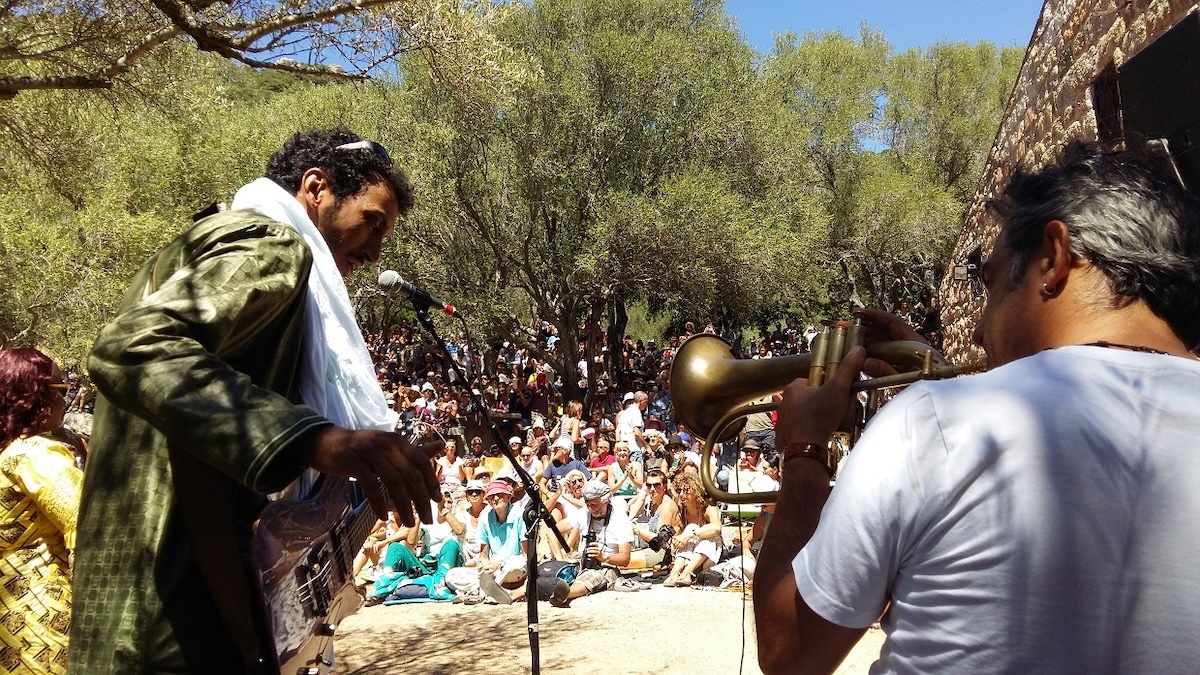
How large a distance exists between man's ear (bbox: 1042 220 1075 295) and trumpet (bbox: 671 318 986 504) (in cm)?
39

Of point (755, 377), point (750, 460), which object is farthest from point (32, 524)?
point (750, 460)

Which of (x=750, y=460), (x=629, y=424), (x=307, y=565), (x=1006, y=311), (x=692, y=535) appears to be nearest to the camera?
(x=1006, y=311)

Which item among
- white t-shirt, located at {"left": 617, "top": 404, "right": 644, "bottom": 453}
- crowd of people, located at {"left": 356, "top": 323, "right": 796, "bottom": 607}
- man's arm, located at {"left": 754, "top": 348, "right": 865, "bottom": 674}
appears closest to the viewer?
man's arm, located at {"left": 754, "top": 348, "right": 865, "bottom": 674}

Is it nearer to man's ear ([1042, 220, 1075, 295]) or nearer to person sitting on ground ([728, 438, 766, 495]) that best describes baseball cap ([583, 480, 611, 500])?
person sitting on ground ([728, 438, 766, 495])

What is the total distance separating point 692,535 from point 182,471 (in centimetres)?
758

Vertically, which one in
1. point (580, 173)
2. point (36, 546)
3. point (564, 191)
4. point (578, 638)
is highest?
point (580, 173)

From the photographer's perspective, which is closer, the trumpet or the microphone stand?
the trumpet

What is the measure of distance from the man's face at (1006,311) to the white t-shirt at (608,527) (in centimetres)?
768

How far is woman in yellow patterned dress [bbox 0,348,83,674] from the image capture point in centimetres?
264

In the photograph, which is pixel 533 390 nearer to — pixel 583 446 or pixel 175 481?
pixel 583 446

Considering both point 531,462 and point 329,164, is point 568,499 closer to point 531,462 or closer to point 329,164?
point 531,462

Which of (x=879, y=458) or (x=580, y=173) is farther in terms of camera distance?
(x=580, y=173)

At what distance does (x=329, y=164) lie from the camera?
2230mm

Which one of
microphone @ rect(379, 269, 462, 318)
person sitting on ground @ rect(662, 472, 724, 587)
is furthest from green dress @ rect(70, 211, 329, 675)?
person sitting on ground @ rect(662, 472, 724, 587)
